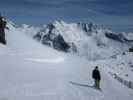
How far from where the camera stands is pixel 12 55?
3180 cm

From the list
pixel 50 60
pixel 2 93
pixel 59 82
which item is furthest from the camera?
pixel 50 60

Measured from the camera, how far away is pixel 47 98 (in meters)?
22.3

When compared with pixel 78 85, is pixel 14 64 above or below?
above

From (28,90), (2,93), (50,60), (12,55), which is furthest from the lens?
(50,60)

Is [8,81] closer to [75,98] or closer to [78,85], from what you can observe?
[75,98]

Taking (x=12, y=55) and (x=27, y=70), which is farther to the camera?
(x=12, y=55)

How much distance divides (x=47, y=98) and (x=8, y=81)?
393 cm

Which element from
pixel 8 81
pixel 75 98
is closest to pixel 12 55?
pixel 8 81

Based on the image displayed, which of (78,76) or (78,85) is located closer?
(78,85)

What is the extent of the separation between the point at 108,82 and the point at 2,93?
17344mm

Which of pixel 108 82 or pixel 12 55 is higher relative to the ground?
pixel 12 55

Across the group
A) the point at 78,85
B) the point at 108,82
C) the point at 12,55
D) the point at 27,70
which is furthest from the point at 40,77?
the point at 108,82

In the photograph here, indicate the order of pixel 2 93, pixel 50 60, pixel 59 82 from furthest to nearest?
pixel 50 60
pixel 59 82
pixel 2 93

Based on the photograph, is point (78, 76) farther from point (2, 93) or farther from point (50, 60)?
point (2, 93)
